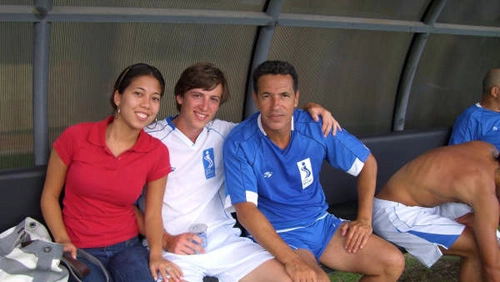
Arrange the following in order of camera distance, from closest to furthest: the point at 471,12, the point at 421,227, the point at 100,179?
the point at 100,179 < the point at 421,227 < the point at 471,12

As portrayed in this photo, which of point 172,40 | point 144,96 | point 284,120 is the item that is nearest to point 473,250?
point 284,120

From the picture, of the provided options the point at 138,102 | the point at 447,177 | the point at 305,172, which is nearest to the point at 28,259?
the point at 138,102

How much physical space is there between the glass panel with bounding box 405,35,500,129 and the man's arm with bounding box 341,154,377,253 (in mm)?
3114

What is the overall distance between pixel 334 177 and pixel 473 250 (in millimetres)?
1256

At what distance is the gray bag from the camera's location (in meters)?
2.54

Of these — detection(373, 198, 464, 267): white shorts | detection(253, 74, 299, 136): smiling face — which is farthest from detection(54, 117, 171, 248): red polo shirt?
detection(373, 198, 464, 267): white shorts

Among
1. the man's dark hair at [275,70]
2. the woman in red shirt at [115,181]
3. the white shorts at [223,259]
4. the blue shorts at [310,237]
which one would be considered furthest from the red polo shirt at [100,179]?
the blue shorts at [310,237]

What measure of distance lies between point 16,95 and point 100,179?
4.10 feet

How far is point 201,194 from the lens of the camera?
337 centimetres

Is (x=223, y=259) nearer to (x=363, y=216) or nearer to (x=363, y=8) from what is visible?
(x=363, y=216)

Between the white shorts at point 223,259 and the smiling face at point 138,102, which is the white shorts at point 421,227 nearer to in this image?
the white shorts at point 223,259

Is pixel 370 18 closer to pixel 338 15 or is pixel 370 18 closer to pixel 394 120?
pixel 338 15

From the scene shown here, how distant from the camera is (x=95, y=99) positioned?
4215 mm

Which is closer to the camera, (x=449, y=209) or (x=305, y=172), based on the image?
(x=305, y=172)
